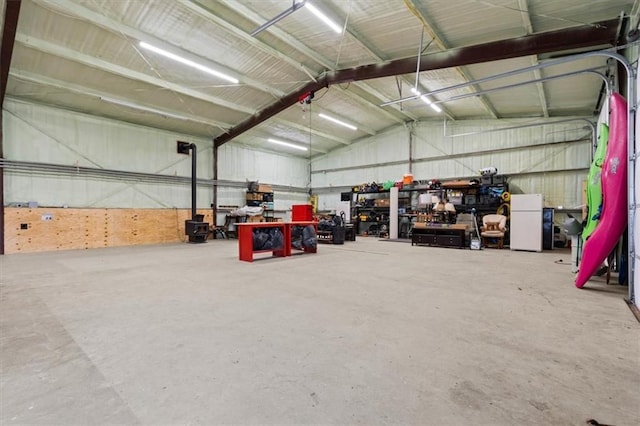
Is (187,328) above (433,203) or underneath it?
underneath

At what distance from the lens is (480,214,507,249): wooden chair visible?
858cm

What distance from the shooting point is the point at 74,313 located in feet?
9.18

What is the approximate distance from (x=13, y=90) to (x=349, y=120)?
9.92 metres

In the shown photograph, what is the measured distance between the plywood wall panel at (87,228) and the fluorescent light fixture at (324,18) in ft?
26.8

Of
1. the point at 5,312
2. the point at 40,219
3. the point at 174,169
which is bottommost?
the point at 5,312

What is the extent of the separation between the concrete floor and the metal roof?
4.69 meters

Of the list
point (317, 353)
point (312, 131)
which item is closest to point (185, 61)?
point (312, 131)

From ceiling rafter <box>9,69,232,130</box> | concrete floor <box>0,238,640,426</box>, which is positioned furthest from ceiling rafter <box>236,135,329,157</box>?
concrete floor <box>0,238,640,426</box>

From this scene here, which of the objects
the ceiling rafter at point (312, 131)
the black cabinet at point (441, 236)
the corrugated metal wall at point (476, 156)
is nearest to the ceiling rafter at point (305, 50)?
the corrugated metal wall at point (476, 156)

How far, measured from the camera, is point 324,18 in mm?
5426

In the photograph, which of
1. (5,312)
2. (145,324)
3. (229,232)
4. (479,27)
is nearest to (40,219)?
(229,232)

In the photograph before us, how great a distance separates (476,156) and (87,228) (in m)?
13.0

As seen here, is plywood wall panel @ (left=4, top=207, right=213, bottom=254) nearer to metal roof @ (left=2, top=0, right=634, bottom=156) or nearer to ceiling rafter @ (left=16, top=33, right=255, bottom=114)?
metal roof @ (left=2, top=0, right=634, bottom=156)

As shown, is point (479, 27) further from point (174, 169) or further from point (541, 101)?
point (174, 169)
